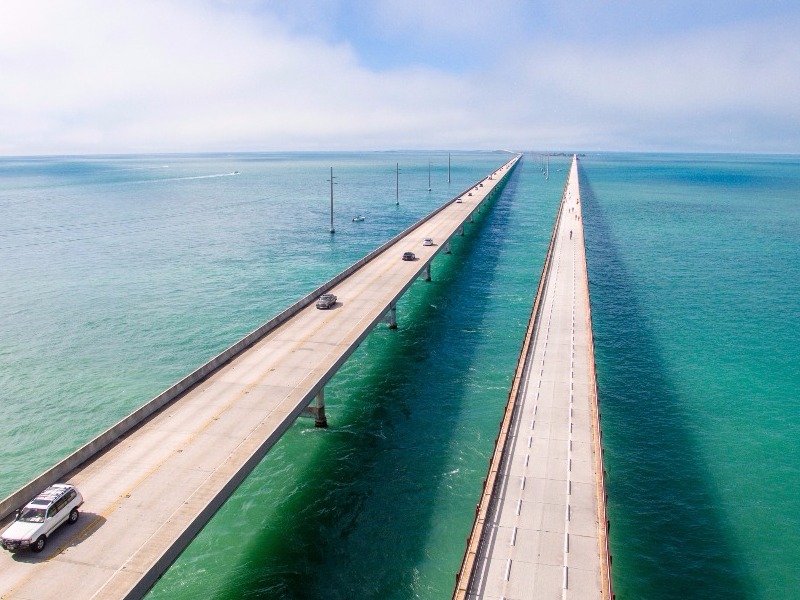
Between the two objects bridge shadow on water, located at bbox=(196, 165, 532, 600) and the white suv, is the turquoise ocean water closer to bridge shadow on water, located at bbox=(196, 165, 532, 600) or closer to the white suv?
bridge shadow on water, located at bbox=(196, 165, 532, 600)

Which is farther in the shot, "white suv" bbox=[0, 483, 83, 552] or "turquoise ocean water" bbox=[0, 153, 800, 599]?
"turquoise ocean water" bbox=[0, 153, 800, 599]

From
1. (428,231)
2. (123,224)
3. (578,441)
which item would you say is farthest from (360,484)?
(123,224)

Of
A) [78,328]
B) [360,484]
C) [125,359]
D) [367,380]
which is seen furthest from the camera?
[78,328]

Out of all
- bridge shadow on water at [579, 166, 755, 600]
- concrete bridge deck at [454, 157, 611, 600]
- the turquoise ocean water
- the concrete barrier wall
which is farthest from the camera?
the turquoise ocean water

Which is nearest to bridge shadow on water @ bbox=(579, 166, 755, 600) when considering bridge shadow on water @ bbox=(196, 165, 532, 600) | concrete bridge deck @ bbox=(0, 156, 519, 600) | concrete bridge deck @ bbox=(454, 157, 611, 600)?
concrete bridge deck @ bbox=(454, 157, 611, 600)

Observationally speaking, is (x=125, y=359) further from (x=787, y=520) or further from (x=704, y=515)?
(x=787, y=520)

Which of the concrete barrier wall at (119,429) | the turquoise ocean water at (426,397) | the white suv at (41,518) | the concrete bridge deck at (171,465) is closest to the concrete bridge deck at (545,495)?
the turquoise ocean water at (426,397)

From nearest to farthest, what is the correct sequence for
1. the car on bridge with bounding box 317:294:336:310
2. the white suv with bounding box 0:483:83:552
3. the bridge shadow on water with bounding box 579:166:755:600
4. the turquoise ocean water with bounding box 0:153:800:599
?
the white suv with bounding box 0:483:83:552, the bridge shadow on water with bounding box 579:166:755:600, the turquoise ocean water with bounding box 0:153:800:599, the car on bridge with bounding box 317:294:336:310

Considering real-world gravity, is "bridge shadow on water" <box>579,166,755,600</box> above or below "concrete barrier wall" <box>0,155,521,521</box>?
below
